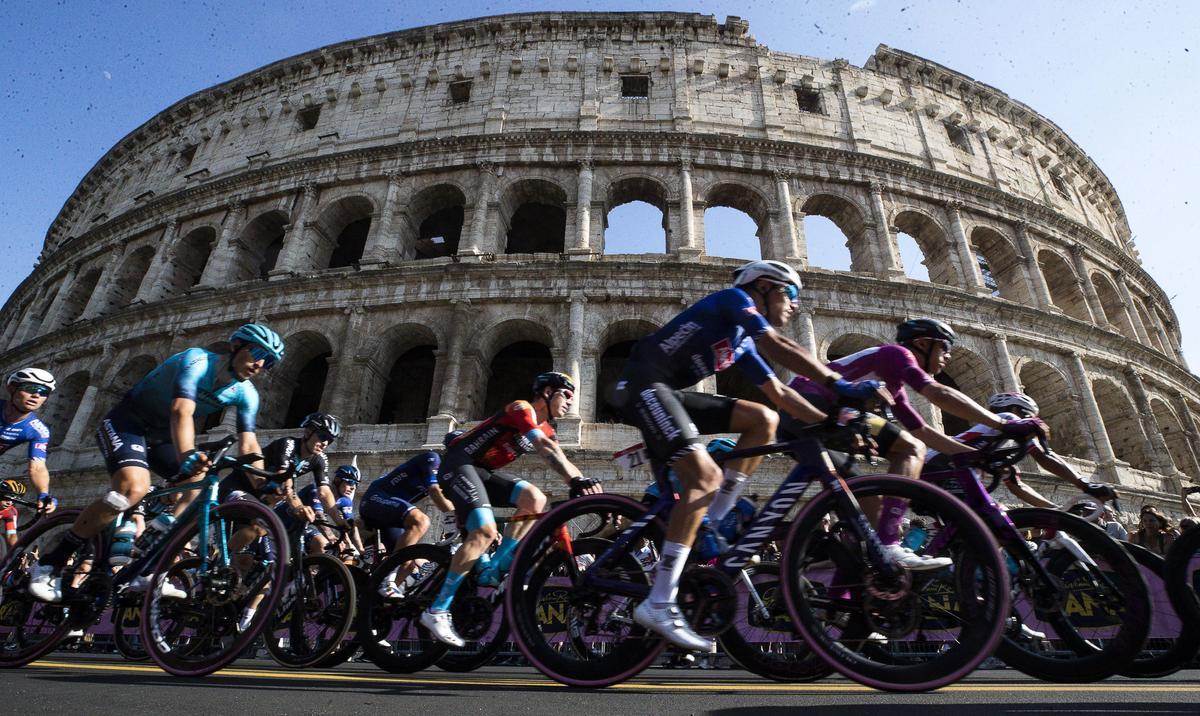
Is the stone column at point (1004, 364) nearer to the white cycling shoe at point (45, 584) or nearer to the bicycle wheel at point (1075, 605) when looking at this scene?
the bicycle wheel at point (1075, 605)

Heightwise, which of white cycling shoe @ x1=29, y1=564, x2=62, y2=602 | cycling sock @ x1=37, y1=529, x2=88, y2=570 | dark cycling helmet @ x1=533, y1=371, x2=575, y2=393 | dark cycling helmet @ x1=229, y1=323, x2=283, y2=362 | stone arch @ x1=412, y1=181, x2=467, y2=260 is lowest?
white cycling shoe @ x1=29, y1=564, x2=62, y2=602

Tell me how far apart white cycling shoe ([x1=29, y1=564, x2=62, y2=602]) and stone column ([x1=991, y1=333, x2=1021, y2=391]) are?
1731 cm

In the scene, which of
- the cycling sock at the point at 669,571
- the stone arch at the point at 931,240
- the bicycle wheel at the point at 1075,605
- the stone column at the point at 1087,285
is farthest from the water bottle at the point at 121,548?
the stone column at the point at 1087,285

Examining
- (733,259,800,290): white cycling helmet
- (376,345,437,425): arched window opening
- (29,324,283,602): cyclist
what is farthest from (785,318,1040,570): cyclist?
(376,345,437,425): arched window opening

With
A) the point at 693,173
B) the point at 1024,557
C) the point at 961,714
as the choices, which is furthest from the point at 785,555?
the point at 693,173

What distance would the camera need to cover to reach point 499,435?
433 cm

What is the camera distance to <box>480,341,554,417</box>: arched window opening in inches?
703

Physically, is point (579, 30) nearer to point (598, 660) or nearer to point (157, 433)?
point (157, 433)

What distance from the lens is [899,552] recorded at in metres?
2.51

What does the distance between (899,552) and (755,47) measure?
22.3m

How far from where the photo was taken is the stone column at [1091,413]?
14797 mm

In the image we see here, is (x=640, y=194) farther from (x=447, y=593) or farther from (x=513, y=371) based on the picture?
(x=447, y=593)

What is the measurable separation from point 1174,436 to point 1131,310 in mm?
4593

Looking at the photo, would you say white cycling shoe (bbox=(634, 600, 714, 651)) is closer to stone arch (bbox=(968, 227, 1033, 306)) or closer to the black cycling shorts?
the black cycling shorts
